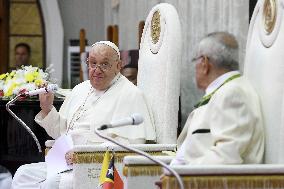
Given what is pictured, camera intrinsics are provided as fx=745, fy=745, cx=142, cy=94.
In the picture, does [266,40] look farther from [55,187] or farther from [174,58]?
[55,187]

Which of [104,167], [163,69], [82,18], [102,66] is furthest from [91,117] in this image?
[82,18]

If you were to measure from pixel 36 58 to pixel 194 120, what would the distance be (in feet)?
31.5

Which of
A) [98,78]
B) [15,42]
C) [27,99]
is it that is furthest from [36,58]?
[98,78]

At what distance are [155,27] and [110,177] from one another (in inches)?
54.3

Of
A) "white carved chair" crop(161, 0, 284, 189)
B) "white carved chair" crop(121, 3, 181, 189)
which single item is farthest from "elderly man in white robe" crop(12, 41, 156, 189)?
"white carved chair" crop(161, 0, 284, 189)

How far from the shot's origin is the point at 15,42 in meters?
13.0

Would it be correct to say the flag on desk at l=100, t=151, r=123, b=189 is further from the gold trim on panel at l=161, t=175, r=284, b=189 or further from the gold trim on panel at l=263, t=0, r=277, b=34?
the gold trim on panel at l=263, t=0, r=277, b=34

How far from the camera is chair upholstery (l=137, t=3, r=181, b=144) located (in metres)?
4.71

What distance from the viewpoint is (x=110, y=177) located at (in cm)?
410

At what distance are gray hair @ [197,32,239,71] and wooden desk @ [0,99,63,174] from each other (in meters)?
3.15

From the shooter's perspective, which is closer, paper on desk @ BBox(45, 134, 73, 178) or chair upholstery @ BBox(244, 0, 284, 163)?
chair upholstery @ BBox(244, 0, 284, 163)

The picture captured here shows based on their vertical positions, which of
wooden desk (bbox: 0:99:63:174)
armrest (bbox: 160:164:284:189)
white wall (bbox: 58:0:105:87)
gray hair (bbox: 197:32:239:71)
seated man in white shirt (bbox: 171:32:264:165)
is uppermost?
white wall (bbox: 58:0:105:87)

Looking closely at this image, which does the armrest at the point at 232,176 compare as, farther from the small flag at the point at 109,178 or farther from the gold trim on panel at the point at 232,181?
the small flag at the point at 109,178

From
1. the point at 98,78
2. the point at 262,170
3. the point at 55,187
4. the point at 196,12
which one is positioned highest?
the point at 196,12
